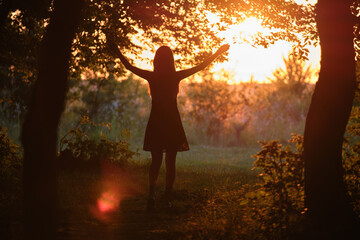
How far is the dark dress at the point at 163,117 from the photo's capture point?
7.26 m

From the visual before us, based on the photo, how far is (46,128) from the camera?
15.8ft

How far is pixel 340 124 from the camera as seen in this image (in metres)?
5.44

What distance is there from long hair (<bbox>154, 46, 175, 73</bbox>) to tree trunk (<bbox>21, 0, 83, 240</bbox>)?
7.37ft

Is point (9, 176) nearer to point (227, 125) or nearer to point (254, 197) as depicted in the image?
point (254, 197)

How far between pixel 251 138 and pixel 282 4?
16353 millimetres

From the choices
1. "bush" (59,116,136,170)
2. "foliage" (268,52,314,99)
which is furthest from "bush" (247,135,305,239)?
"foliage" (268,52,314,99)

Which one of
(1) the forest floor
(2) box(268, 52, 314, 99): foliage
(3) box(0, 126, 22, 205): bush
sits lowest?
(1) the forest floor

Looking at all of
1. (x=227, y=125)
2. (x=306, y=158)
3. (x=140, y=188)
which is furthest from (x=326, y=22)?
(x=227, y=125)

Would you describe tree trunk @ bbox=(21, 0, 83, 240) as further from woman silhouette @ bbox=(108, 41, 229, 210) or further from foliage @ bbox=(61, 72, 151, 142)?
foliage @ bbox=(61, 72, 151, 142)

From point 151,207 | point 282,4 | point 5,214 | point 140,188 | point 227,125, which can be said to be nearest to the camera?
point 5,214

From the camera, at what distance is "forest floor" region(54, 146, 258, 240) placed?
5656 mm

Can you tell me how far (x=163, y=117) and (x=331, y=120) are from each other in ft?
9.29

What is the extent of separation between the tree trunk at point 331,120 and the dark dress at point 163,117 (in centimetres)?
249

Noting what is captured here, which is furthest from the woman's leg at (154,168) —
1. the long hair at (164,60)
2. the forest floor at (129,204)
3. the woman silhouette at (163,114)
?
the long hair at (164,60)
